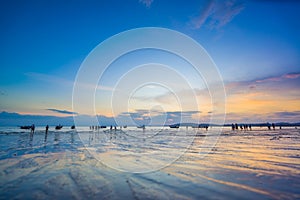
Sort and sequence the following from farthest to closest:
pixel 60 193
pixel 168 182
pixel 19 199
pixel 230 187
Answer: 1. pixel 168 182
2. pixel 230 187
3. pixel 60 193
4. pixel 19 199

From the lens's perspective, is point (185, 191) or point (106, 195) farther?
point (185, 191)

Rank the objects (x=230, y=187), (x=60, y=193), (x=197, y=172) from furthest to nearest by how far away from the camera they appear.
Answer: (x=197, y=172) → (x=230, y=187) → (x=60, y=193)

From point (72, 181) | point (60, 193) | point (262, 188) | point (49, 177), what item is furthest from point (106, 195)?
point (262, 188)

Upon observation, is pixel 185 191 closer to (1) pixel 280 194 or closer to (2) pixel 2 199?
(1) pixel 280 194

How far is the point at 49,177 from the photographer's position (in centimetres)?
790

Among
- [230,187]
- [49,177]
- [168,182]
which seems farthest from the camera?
[49,177]

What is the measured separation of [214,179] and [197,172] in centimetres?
133

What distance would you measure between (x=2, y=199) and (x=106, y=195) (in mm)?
3034

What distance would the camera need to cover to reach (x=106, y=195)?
5.68m

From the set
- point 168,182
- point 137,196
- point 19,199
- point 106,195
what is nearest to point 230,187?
point 168,182

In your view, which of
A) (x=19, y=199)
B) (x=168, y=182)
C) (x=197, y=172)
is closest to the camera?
(x=19, y=199)

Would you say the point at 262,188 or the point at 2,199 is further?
the point at 262,188

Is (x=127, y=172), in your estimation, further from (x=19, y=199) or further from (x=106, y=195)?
(x=19, y=199)

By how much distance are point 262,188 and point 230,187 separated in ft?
3.39
